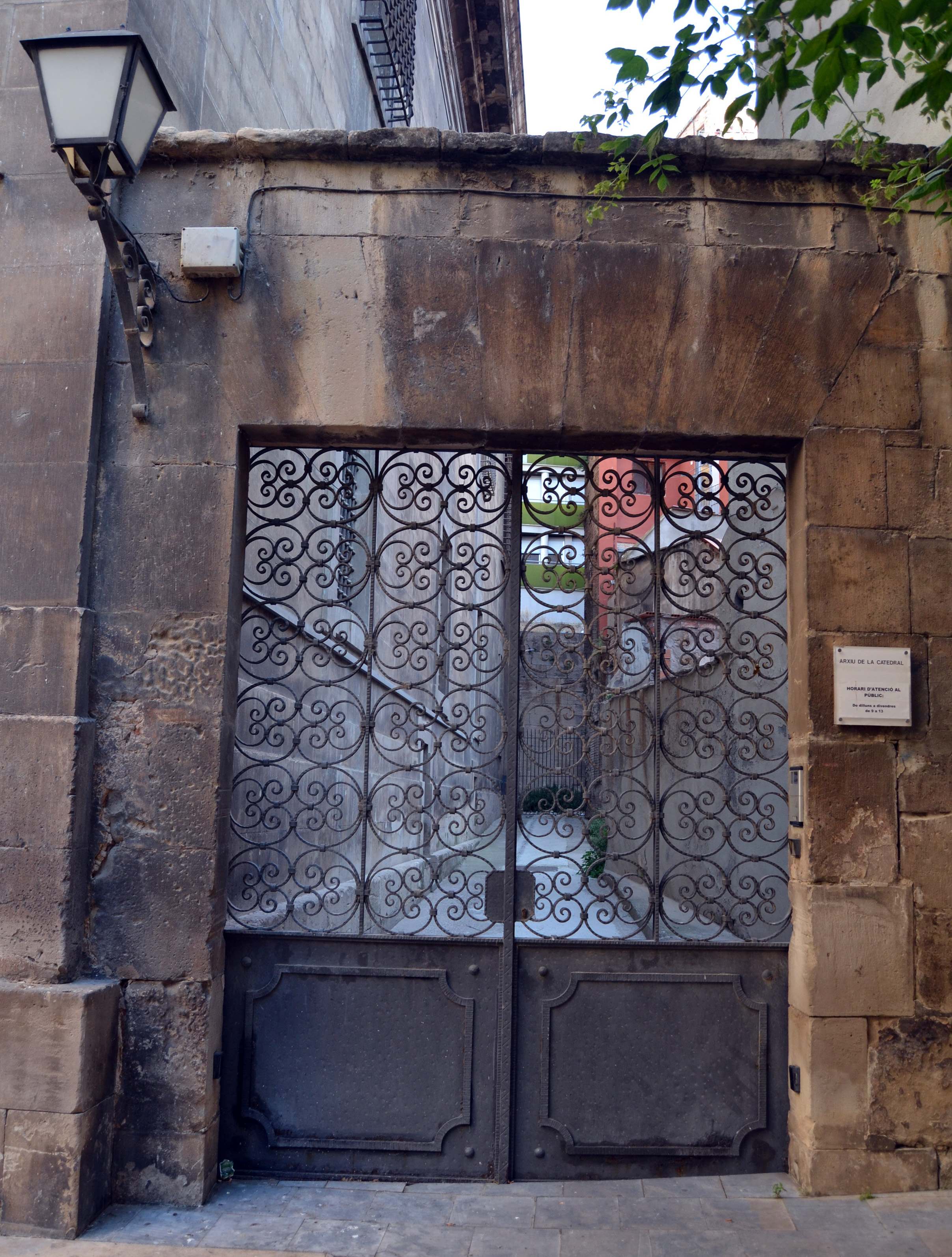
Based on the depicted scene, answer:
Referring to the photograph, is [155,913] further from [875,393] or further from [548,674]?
[875,393]

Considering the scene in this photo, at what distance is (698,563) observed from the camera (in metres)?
4.27

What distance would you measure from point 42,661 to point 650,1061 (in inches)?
115

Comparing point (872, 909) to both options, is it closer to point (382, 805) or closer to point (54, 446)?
point (54, 446)

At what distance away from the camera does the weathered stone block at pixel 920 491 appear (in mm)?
4031

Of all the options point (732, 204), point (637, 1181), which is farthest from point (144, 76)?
point (637, 1181)

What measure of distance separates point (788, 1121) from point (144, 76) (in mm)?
4642

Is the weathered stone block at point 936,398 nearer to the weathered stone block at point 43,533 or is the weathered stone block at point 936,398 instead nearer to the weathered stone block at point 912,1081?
the weathered stone block at point 912,1081

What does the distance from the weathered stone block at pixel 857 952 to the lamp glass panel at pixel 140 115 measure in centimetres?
372

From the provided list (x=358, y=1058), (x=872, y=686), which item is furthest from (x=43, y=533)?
(x=872, y=686)

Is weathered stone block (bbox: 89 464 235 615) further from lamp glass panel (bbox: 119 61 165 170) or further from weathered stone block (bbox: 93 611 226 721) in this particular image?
lamp glass panel (bbox: 119 61 165 170)

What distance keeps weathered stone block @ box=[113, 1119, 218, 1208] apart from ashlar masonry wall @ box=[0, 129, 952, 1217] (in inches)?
5.0

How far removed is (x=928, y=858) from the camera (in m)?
3.88

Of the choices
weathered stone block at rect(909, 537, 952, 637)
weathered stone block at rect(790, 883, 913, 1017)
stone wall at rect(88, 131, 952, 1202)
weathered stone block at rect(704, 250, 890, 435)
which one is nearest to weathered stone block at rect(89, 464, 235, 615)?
stone wall at rect(88, 131, 952, 1202)

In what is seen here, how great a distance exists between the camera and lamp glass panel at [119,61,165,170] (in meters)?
3.38
